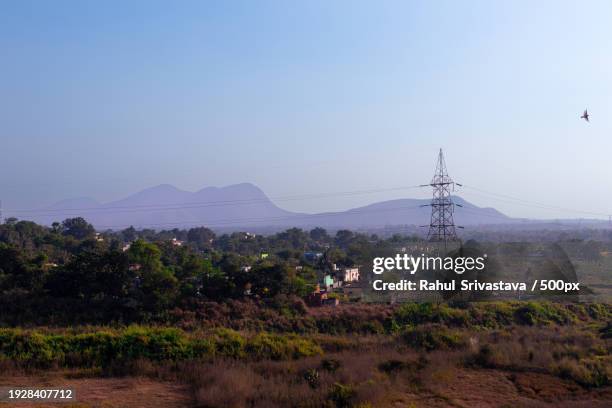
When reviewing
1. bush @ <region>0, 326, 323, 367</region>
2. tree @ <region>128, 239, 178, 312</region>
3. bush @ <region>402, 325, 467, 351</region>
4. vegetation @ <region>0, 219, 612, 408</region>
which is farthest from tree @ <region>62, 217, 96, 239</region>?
bush @ <region>402, 325, 467, 351</region>

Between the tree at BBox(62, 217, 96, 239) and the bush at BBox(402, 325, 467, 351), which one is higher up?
the tree at BBox(62, 217, 96, 239)

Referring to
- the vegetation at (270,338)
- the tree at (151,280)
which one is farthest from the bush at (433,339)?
the tree at (151,280)

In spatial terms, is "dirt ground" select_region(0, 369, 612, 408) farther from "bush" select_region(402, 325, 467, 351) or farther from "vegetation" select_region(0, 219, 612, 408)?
"bush" select_region(402, 325, 467, 351)

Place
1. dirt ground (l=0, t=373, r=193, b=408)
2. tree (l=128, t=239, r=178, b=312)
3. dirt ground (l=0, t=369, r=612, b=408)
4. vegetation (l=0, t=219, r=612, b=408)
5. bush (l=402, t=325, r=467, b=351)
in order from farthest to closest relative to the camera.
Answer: tree (l=128, t=239, r=178, b=312)
bush (l=402, t=325, r=467, b=351)
vegetation (l=0, t=219, r=612, b=408)
dirt ground (l=0, t=369, r=612, b=408)
dirt ground (l=0, t=373, r=193, b=408)

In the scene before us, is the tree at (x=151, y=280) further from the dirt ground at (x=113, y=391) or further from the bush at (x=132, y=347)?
the dirt ground at (x=113, y=391)

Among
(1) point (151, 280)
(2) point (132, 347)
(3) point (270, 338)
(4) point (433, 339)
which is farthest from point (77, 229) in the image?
(4) point (433, 339)

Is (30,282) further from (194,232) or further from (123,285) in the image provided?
(194,232)

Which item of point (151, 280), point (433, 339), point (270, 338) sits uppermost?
point (151, 280)

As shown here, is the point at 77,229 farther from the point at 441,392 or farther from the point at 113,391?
the point at 441,392

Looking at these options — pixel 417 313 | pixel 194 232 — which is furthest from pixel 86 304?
pixel 194 232

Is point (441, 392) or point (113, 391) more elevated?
point (113, 391)

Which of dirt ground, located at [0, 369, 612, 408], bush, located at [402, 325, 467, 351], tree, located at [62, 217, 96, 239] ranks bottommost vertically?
bush, located at [402, 325, 467, 351]
